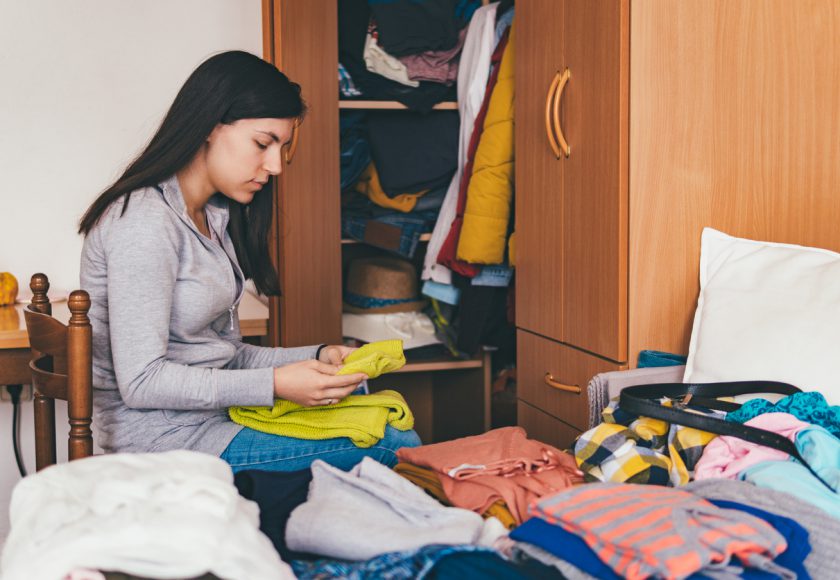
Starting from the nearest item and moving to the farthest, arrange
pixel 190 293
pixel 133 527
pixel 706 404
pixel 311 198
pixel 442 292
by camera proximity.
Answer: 1. pixel 133 527
2. pixel 706 404
3. pixel 190 293
4. pixel 311 198
5. pixel 442 292

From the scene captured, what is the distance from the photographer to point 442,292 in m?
2.94

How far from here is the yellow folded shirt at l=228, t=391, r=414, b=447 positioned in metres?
1.64

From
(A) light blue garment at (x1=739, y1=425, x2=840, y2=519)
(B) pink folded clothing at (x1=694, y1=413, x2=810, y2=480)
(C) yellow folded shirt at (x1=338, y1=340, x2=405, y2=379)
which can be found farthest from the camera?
(C) yellow folded shirt at (x1=338, y1=340, x2=405, y2=379)

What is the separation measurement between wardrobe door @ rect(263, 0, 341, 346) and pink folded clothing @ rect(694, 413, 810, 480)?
5.54 feet

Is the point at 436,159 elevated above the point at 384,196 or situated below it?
above

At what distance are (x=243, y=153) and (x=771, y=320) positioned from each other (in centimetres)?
103

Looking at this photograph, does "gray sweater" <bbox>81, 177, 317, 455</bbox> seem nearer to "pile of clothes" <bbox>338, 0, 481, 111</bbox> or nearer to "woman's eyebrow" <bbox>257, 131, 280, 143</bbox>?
"woman's eyebrow" <bbox>257, 131, 280, 143</bbox>

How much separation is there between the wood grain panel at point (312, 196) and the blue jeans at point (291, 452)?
3.52ft

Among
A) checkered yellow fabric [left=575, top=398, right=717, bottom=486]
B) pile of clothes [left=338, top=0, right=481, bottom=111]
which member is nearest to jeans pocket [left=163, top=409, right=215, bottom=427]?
checkered yellow fabric [left=575, top=398, right=717, bottom=486]

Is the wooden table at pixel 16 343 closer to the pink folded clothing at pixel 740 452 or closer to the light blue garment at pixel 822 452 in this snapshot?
the pink folded clothing at pixel 740 452

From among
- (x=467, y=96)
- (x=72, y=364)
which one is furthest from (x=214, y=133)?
(x=467, y=96)

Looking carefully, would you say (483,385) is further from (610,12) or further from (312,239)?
(610,12)

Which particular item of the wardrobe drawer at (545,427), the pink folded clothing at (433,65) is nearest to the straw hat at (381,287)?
the pink folded clothing at (433,65)

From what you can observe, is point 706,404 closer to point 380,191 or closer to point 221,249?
point 221,249
